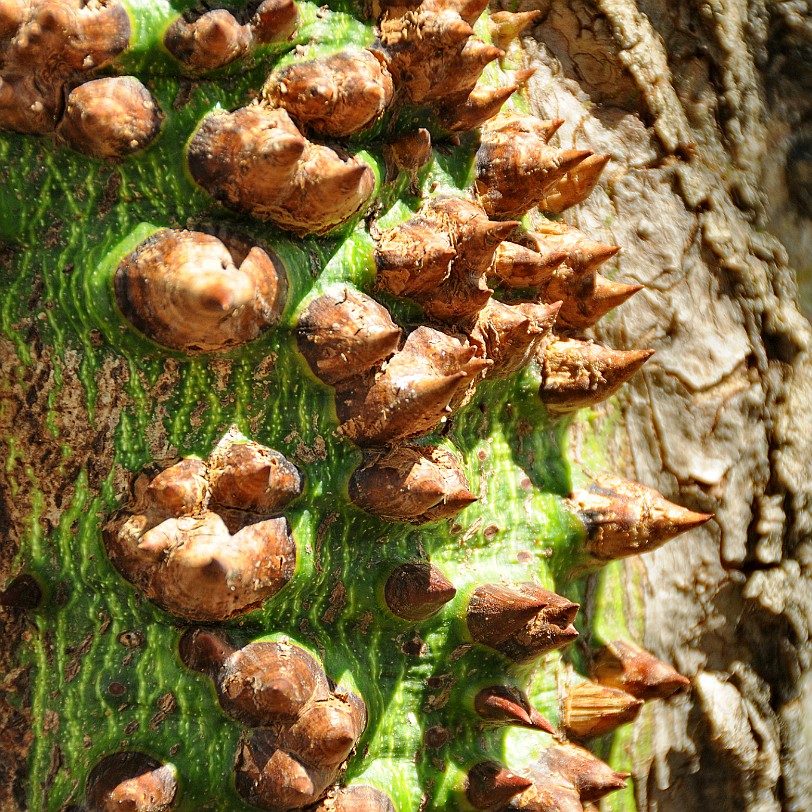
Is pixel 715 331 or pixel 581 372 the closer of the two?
pixel 581 372

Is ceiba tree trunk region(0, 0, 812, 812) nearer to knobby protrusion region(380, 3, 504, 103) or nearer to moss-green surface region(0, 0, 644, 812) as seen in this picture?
knobby protrusion region(380, 3, 504, 103)

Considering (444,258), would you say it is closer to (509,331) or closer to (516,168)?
(509,331)

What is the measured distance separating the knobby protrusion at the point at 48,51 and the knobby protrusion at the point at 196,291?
0.29m

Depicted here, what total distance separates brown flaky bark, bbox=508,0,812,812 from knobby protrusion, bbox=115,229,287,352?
1015 millimetres

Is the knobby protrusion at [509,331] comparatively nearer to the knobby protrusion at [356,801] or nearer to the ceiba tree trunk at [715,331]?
the ceiba tree trunk at [715,331]

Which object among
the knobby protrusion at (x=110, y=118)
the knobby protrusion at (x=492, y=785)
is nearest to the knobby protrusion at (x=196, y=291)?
the knobby protrusion at (x=110, y=118)

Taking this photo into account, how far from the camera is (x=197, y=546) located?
143cm

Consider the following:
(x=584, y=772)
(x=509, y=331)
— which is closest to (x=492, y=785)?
(x=584, y=772)

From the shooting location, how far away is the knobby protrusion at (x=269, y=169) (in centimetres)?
148

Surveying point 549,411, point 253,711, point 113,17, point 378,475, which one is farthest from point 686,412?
point 113,17

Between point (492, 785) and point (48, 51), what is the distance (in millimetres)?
1594

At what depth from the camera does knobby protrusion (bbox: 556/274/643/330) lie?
2.03 m

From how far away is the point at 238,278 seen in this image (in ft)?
4.76

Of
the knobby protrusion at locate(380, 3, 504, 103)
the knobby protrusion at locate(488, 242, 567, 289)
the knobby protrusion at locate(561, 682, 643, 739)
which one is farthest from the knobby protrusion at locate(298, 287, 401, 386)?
the knobby protrusion at locate(561, 682, 643, 739)
